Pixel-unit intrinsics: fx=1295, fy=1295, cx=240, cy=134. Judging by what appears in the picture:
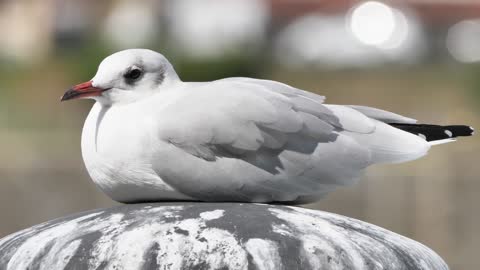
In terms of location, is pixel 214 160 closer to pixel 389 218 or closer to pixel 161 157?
pixel 161 157

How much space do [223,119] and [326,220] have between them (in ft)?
1.15

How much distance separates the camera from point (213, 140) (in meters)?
3.11

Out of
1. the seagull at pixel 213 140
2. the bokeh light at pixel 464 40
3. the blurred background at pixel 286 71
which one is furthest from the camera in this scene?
the bokeh light at pixel 464 40

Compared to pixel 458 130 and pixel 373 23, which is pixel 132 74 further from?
pixel 373 23

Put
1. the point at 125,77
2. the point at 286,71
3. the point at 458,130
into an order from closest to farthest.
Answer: the point at 125,77, the point at 458,130, the point at 286,71

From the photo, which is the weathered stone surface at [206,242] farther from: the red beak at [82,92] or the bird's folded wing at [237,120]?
the red beak at [82,92]

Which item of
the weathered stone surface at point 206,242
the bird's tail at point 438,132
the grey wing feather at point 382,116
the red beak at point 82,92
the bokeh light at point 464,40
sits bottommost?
the bokeh light at point 464,40

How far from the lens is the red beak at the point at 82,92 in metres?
3.19

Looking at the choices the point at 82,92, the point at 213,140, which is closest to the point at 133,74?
the point at 82,92

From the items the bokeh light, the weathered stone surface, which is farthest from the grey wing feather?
the bokeh light

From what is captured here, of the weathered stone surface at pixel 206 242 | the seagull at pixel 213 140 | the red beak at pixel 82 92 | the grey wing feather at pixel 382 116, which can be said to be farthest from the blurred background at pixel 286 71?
the weathered stone surface at pixel 206 242

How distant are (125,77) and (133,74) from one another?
0.07 feet

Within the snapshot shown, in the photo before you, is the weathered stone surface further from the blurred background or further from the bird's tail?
the blurred background

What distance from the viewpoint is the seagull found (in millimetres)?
3102
